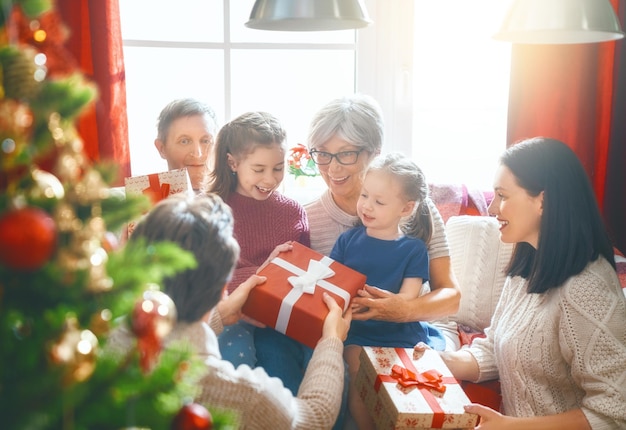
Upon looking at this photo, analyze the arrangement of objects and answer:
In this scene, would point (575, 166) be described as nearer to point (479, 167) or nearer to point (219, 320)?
point (219, 320)

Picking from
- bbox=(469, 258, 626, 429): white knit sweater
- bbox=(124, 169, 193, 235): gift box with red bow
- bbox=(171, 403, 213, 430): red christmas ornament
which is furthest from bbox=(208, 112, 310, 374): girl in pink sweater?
bbox=(171, 403, 213, 430): red christmas ornament

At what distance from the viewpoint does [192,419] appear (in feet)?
2.46

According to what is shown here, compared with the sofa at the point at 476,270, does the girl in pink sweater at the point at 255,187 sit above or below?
above

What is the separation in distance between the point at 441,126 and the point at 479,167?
0.94ft

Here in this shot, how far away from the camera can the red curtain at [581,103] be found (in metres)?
2.98

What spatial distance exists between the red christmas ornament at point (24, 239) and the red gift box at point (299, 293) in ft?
4.03

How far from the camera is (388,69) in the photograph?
3258 millimetres

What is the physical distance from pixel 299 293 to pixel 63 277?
1219 mm

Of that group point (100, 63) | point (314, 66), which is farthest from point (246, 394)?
point (314, 66)

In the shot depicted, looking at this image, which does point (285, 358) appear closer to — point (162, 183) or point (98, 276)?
point (162, 183)

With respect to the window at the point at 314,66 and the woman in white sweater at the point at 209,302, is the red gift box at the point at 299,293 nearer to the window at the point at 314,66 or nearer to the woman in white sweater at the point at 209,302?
the woman in white sweater at the point at 209,302

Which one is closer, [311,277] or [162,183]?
[311,277]

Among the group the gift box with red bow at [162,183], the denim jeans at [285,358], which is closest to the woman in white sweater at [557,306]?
the denim jeans at [285,358]

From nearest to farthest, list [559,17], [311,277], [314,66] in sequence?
[559,17]
[311,277]
[314,66]
